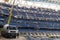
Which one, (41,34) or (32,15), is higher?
(32,15)

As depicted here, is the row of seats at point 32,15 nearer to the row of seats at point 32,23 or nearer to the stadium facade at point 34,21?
the stadium facade at point 34,21

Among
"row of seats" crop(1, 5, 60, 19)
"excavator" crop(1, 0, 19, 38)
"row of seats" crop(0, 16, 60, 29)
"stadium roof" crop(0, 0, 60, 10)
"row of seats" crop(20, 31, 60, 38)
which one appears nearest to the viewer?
"excavator" crop(1, 0, 19, 38)

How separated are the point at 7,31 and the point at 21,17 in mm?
2786

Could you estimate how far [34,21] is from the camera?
17.3 m

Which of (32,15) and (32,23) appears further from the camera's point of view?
(32,15)

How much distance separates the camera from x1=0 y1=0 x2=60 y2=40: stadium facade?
1617 centimetres

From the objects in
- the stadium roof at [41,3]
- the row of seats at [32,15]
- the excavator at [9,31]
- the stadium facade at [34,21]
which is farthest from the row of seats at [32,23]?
the stadium roof at [41,3]

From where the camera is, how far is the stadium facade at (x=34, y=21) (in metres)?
16.2

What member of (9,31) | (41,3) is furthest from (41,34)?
(41,3)

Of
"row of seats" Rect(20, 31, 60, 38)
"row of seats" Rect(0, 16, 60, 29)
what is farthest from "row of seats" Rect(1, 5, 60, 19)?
"row of seats" Rect(20, 31, 60, 38)

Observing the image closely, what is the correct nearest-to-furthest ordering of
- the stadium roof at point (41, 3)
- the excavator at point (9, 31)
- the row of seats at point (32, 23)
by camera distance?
the excavator at point (9, 31) < the row of seats at point (32, 23) < the stadium roof at point (41, 3)

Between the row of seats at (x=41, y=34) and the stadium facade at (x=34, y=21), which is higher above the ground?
the stadium facade at (x=34, y=21)

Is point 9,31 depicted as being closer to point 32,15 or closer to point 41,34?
point 41,34

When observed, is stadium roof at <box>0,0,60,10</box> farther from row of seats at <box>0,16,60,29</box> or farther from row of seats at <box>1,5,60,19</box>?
row of seats at <box>0,16,60,29</box>
